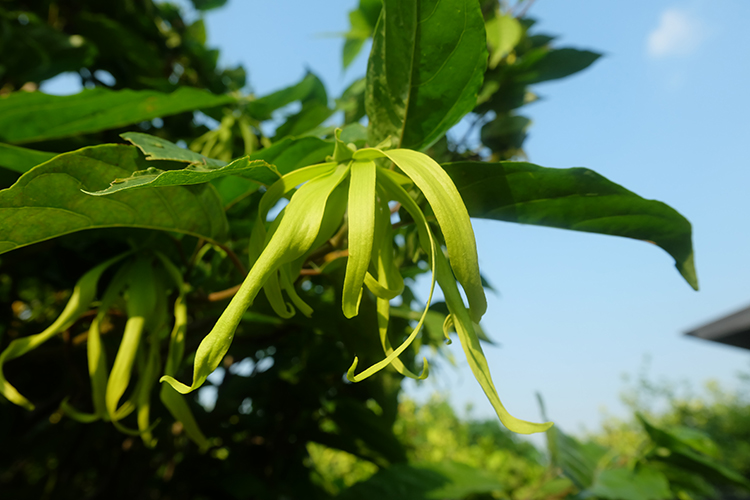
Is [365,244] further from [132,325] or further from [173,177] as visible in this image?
[132,325]

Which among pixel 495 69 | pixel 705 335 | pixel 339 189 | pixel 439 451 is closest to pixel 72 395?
pixel 339 189

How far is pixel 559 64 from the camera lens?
78cm

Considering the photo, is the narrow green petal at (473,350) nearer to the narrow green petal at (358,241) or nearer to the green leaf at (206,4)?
the narrow green petal at (358,241)

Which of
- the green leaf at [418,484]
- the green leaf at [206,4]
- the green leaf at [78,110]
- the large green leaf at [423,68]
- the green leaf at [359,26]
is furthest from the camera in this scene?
the green leaf at [206,4]

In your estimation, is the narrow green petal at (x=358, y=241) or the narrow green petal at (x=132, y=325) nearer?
the narrow green petal at (x=358, y=241)

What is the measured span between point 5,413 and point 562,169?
886 mm

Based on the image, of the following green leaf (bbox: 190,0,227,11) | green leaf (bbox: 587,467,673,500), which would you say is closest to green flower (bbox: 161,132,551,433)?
green leaf (bbox: 587,467,673,500)

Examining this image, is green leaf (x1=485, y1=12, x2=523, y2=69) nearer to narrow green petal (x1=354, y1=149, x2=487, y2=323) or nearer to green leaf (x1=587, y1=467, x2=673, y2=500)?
narrow green petal (x1=354, y1=149, x2=487, y2=323)

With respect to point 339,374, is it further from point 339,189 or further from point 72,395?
point 339,189

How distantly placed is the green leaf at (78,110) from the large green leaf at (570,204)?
0.42 metres

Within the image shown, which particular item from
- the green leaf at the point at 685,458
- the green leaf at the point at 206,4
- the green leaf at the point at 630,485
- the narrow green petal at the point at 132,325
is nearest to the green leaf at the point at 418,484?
the green leaf at the point at 630,485

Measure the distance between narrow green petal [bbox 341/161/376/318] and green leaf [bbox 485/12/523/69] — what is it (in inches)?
25.2

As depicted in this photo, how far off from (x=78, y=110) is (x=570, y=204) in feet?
1.89

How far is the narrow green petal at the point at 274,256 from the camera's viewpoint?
23cm
